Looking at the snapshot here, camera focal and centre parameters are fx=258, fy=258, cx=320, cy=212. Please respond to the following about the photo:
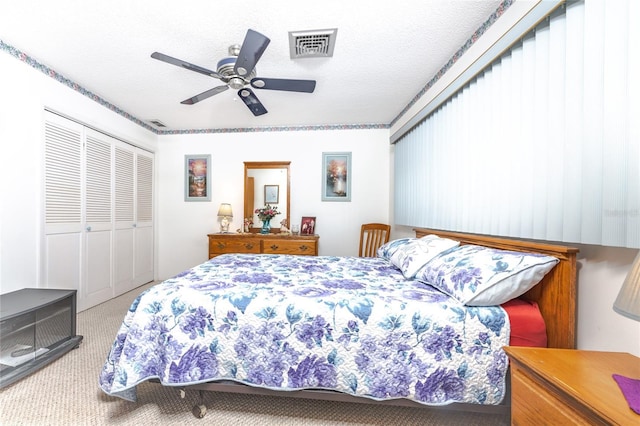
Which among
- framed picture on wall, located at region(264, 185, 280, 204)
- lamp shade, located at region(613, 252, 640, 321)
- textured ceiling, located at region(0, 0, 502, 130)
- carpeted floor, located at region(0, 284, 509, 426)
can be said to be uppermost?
textured ceiling, located at region(0, 0, 502, 130)

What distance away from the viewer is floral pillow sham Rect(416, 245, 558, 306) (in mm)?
1264

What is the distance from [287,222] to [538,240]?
3005 mm

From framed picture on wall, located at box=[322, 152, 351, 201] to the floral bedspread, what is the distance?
2561mm

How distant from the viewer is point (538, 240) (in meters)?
1.50

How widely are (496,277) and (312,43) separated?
6.54 feet

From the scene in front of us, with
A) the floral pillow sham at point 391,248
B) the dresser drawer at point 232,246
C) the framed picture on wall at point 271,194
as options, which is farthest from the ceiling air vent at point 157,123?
the floral pillow sham at point 391,248

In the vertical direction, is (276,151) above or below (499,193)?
above

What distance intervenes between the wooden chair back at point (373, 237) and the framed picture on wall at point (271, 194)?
1376mm

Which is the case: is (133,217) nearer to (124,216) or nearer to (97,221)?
(124,216)

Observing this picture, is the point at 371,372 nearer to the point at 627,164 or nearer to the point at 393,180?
the point at 627,164

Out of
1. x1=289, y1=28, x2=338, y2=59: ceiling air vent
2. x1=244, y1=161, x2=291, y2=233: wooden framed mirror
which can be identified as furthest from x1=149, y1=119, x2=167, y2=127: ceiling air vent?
x1=289, y1=28, x2=338, y2=59: ceiling air vent

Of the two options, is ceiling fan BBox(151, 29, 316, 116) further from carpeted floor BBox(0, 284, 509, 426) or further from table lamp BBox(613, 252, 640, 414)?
carpeted floor BBox(0, 284, 509, 426)

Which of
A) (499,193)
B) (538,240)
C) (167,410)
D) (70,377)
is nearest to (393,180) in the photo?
(499,193)

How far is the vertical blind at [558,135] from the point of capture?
1.03 meters
